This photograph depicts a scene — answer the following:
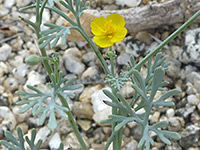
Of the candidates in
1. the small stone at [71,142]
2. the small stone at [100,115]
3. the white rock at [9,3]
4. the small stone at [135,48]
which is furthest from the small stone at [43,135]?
the white rock at [9,3]

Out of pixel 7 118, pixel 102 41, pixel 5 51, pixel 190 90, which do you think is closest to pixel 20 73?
pixel 5 51

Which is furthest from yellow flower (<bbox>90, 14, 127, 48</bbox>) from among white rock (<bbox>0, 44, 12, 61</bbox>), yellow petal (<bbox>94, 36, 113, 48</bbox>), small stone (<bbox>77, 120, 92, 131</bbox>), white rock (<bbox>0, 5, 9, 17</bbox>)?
white rock (<bbox>0, 5, 9, 17</bbox>)

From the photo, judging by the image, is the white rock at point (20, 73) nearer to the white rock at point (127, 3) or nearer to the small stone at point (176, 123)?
the white rock at point (127, 3)

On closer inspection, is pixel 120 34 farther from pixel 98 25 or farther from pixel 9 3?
pixel 9 3

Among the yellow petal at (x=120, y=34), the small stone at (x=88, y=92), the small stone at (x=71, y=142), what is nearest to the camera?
the yellow petal at (x=120, y=34)

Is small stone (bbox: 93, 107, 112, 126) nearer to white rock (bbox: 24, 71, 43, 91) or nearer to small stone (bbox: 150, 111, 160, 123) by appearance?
small stone (bbox: 150, 111, 160, 123)

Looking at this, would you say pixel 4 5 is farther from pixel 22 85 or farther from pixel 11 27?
pixel 22 85
